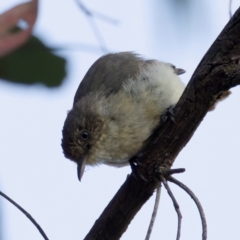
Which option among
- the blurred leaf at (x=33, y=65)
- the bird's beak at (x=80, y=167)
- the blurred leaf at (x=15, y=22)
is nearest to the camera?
the blurred leaf at (x=15, y=22)

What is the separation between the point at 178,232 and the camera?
80.1 inches

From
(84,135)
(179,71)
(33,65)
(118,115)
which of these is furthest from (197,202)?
(179,71)

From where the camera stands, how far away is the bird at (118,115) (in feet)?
11.7

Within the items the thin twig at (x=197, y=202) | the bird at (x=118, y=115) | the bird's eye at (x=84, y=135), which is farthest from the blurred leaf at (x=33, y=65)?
the bird's eye at (x=84, y=135)

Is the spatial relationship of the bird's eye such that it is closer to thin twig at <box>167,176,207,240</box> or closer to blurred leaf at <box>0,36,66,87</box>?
thin twig at <box>167,176,207,240</box>

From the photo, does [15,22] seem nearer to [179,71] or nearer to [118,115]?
[118,115]

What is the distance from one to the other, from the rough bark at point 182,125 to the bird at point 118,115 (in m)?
0.57

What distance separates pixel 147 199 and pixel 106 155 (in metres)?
0.79

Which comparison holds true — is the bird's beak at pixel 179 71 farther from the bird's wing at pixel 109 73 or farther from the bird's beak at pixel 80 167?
the bird's beak at pixel 80 167

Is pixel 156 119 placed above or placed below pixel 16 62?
above

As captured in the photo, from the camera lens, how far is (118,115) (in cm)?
366

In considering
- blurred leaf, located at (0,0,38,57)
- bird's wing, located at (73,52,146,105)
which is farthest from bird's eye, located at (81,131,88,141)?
blurred leaf, located at (0,0,38,57)

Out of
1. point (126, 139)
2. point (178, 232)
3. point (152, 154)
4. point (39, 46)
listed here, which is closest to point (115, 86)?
point (126, 139)

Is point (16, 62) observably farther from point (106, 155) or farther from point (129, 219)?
point (106, 155)
